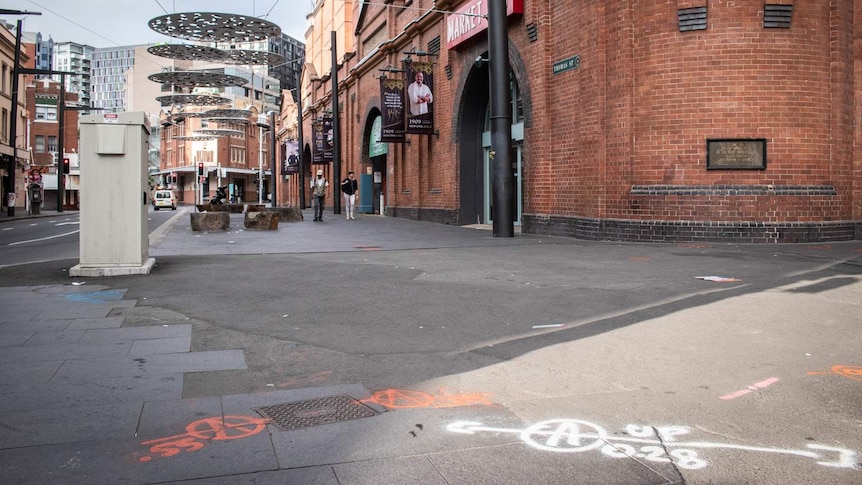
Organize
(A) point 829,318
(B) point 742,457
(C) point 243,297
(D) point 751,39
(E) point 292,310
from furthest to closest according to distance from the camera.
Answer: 1. (D) point 751,39
2. (C) point 243,297
3. (E) point 292,310
4. (A) point 829,318
5. (B) point 742,457

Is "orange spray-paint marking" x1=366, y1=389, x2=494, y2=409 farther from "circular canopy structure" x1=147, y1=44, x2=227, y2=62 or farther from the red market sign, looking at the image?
"circular canopy structure" x1=147, y1=44, x2=227, y2=62

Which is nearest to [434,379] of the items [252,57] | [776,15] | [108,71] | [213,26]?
[776,15]

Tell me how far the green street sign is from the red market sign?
215 cm

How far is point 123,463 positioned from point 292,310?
3894 millimetres

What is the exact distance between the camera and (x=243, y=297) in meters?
7.77

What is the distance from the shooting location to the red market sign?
1834cm

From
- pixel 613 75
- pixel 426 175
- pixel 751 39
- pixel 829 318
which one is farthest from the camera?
pixel 426 175

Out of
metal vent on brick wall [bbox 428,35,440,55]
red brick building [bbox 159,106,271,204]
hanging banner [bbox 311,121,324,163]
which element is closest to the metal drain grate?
metal vent on brick wall [bbox 428,35,440,55]

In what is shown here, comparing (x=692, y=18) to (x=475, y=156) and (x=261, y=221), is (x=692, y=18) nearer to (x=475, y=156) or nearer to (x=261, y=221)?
(x=475, y=156)

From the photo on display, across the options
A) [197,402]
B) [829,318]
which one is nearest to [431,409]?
[197,402]

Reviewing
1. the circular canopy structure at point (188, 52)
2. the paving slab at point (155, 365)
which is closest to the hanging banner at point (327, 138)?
the circular canopy structure at point (188, 52)

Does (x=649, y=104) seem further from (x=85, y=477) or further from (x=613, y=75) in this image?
(x=85, y=477)

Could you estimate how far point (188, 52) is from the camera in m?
30.6

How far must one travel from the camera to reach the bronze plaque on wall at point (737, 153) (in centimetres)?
1399
